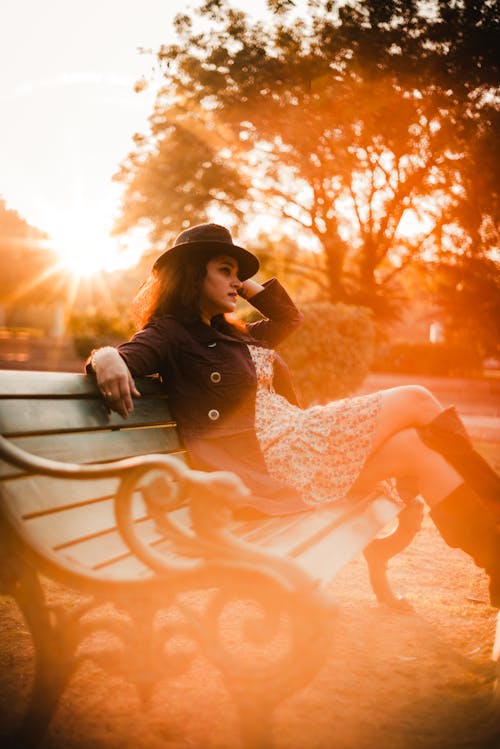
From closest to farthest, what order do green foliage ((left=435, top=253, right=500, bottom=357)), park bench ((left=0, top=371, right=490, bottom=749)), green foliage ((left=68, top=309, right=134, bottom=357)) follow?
park bench ((left=0, top=371, right=490, bottom=749))
green foliage ((left=435, top=253, right=500, bottom=357))
green foliage ((left=68, top=309, right=134, bottom=357))

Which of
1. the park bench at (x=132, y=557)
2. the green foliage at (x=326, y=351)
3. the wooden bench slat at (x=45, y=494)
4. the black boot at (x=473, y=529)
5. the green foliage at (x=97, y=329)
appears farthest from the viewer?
the green foliage at (x=97, y=329)

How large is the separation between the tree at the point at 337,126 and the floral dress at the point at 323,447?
1241 cm

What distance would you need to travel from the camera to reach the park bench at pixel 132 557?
1639mm

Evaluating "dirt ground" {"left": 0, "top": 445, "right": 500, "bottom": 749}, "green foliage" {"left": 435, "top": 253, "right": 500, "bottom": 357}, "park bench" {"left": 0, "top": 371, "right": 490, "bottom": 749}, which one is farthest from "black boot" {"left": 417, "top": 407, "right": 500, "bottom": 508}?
"green foliage" {"left": 435, "top": 253, "right": 500, "bottom": 357}

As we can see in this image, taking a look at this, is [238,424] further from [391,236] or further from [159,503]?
[391,236]

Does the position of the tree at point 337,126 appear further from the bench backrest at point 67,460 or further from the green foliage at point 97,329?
the bench backrest at point 67,460

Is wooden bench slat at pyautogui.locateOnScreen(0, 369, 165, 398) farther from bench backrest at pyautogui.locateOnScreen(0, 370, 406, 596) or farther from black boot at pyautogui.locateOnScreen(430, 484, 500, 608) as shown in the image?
black boot at pyautogui.locateOnScreen(430, 484, 500, 608)

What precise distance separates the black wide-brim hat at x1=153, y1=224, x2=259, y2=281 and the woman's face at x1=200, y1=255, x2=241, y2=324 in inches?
1.6

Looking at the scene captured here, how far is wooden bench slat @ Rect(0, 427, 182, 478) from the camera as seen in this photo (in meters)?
1.99

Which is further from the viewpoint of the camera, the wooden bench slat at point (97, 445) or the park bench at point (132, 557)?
the wooden bench slat at point (97, 445)

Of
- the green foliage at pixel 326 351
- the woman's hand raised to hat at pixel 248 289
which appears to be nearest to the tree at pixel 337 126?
the green foliage at pixel 326 351

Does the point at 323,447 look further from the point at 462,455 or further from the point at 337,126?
the point at 337,126

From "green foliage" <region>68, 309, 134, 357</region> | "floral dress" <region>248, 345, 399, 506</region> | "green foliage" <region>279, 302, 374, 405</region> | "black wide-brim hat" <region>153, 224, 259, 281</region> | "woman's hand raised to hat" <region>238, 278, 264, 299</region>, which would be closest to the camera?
"floral dress" <region>248, 345, 399, 506</region>

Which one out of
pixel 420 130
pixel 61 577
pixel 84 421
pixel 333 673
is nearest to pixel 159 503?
pixel 61 577
